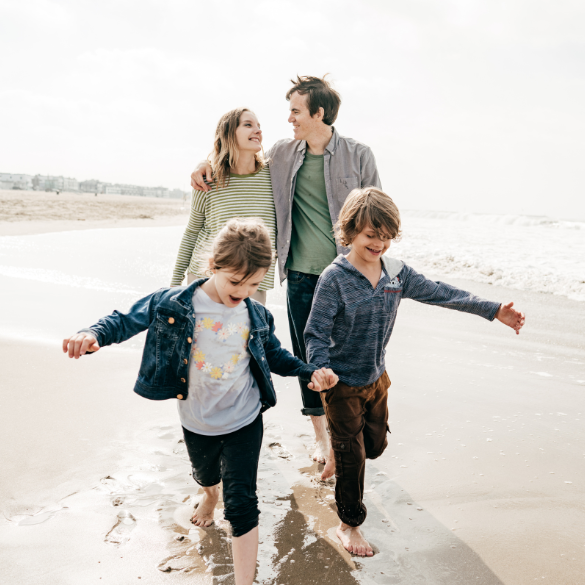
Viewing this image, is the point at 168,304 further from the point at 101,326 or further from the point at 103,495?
the point at 103,495

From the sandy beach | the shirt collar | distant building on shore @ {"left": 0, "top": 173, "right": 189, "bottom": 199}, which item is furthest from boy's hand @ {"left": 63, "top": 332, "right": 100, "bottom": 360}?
distant building on shore @ {"left": 0, "top": 173, "right": 189, "bottom": 199}

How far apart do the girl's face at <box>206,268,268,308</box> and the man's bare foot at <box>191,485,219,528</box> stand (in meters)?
0.93

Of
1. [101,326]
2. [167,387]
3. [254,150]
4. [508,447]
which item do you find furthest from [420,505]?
[254,150]

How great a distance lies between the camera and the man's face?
3.08 m

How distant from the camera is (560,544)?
235 centimetres

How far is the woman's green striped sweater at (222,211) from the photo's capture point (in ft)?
10.0

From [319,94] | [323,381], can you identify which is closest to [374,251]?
[323,381]

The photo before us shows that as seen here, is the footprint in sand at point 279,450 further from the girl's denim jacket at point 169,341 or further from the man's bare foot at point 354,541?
the girl's denim jacket at point 169,341

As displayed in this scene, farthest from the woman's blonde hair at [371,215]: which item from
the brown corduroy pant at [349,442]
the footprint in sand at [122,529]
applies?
the footprint in sand at [122,529]

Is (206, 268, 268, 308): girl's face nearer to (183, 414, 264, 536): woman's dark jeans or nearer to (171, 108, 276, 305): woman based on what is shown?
(183, 414, 264, 536): woman's dark jeans

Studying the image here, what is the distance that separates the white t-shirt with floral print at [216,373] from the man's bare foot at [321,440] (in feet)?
3.64

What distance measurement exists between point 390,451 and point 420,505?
1.82 ft

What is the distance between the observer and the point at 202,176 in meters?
3.08

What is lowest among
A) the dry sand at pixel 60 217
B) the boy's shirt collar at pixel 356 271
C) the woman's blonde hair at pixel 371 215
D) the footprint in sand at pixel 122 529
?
the footprint in sand at pixel 122 529
